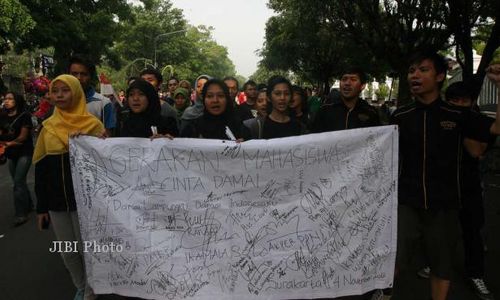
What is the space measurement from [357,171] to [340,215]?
313 millimetres

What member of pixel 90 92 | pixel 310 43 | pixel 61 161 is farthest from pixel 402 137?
pixel 310 43

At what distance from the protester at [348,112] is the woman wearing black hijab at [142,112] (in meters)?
1.28

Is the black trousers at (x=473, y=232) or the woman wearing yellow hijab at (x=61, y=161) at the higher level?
the woman wearing yellow hijab at (x=61, y=161)

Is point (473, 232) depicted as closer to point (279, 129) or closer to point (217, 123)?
point (279, 129)

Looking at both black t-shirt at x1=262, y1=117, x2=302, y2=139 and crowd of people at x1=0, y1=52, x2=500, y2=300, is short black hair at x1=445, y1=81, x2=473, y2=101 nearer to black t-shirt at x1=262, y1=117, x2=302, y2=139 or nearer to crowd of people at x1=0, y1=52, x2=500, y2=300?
crowd of people at x1=0, y1=52, x2=500, y2=300

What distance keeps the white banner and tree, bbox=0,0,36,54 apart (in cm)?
1157

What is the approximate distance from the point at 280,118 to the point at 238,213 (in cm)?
94

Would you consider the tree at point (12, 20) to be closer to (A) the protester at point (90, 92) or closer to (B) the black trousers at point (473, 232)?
(A) the protester at point (90, 92)

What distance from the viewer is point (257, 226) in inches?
119

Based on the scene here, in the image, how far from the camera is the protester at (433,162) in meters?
2.97

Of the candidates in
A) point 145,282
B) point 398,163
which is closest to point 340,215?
point 398,163

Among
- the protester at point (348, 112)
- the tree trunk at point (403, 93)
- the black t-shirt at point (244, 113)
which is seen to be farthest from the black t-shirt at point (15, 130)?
the tree trunk at point (403, 93)

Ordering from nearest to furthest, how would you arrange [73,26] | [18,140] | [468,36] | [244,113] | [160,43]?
[18,140] → [244,113] → [468,36] → [73,26] → [160,43]

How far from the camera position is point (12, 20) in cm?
1320
